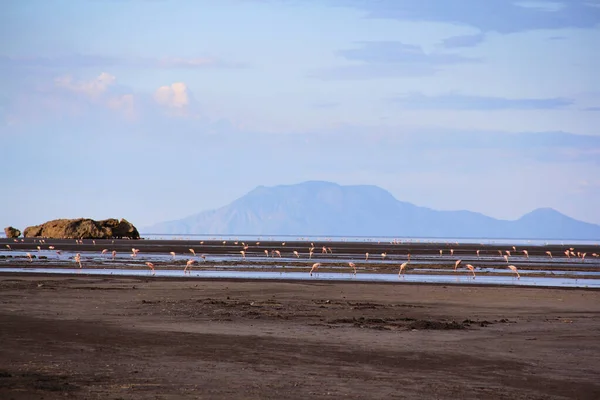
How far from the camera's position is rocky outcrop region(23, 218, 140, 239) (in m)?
160

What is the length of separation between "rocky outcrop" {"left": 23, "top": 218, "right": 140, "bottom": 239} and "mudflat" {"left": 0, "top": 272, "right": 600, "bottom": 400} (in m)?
130

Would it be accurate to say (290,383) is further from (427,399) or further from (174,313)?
(174,313)

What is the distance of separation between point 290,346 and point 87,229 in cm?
14711

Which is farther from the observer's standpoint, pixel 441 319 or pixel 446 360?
pixel 441 319

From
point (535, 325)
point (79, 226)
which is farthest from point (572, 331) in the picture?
point (79, 226)

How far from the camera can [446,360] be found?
16500 mm

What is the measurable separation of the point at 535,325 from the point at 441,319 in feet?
8.67

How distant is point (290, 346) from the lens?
709 inches

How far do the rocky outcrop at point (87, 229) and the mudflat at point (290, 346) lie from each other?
5118 inches

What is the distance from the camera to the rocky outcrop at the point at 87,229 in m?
160

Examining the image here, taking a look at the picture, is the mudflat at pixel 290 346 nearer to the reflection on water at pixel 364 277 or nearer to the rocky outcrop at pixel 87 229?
the reflection on water at pixel 364 277

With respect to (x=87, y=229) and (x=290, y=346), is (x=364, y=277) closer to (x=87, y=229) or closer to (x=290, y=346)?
(x=290, y=346)

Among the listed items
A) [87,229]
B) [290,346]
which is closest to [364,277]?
[290,346]

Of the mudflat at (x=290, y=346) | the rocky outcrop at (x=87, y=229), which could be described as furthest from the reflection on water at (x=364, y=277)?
the rocky outcrop at (x=87, y=229)
